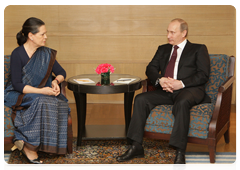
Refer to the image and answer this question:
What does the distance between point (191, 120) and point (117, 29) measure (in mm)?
2713

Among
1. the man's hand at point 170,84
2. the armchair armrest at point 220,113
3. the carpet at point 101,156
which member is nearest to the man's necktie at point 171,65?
the man's hand at point 170,84

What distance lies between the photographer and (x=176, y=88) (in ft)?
10.1

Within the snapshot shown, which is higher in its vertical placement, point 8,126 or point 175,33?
point 175,33

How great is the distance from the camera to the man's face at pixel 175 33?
3227 millimetres

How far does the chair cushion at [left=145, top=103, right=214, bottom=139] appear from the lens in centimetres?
278

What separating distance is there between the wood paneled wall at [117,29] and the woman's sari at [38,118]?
2112 millimetres

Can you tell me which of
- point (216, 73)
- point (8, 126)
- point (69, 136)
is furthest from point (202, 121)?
point (8, 126)

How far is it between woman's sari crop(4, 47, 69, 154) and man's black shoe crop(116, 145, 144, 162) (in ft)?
1.87

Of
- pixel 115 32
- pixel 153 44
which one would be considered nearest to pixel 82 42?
pixel 115 32

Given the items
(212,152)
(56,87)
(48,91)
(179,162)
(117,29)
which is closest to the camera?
(179,162)

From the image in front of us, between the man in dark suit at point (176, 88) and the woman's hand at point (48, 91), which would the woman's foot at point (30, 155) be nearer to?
the woman's hand at point (48, 91)

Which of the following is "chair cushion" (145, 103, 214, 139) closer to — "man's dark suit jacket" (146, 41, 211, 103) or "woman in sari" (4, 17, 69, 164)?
"man's dark suit jacket" (146, 41, 211, 103)

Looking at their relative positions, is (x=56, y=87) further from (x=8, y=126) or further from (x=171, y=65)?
(x=171, y=65)
